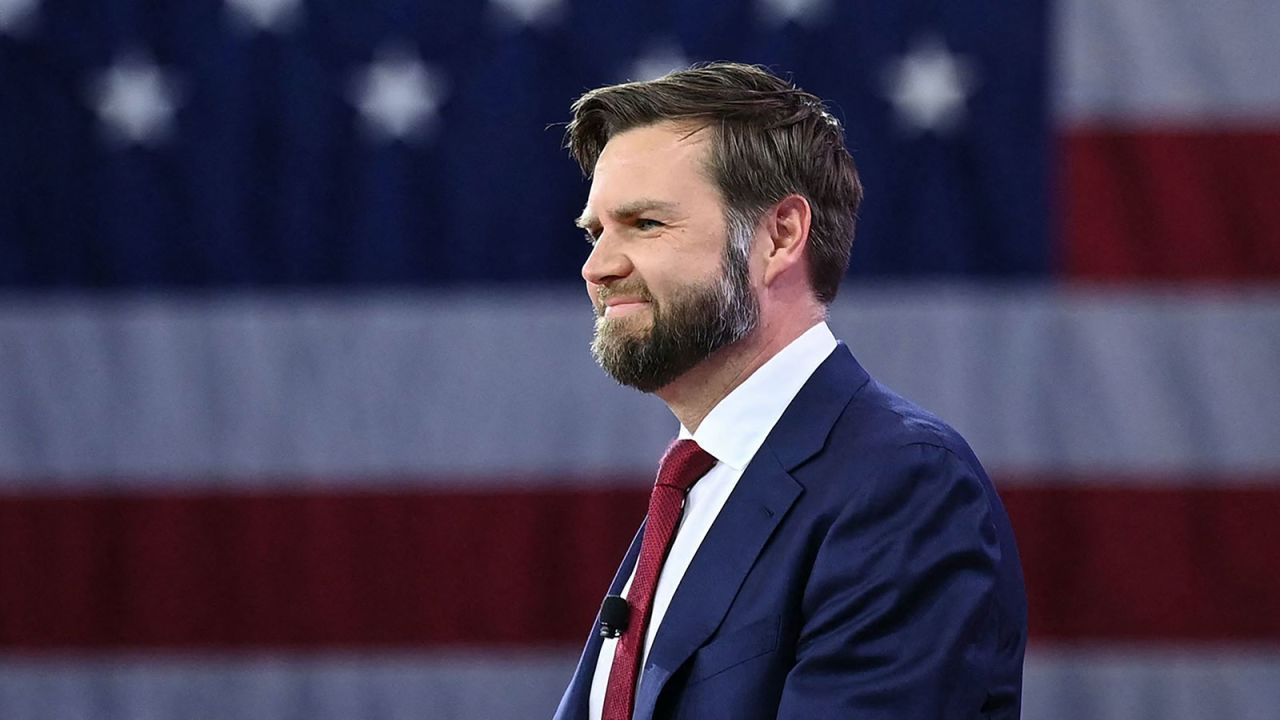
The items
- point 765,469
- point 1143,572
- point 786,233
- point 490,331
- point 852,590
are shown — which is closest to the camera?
point 852,590

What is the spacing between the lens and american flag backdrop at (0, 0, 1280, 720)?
2590 mm

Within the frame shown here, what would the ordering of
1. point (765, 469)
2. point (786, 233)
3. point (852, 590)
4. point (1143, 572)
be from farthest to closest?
point (1143, 572)
point (786, 233)
point (765, 469)
point (852, 590)

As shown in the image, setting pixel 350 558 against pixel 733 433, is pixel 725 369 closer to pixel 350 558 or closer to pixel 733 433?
pixel 733 433

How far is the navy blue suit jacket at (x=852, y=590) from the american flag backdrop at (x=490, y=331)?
1.53 meters

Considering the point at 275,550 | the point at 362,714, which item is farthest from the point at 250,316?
the point at 362,714

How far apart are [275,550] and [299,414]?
9.9 inches

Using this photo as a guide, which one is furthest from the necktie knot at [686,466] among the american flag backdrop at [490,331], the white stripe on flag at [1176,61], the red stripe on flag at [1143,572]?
the white stripe on flag at [1176,61]

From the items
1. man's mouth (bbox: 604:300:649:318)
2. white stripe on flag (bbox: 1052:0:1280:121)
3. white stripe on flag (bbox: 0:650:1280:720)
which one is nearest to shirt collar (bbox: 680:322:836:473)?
man's mouth (bbox: 604:300:649:318)

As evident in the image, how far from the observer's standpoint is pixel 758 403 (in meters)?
1.18

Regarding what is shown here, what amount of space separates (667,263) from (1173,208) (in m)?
1.73

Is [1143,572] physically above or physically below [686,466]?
below

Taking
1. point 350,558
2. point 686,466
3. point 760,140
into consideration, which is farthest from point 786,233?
point 350,558

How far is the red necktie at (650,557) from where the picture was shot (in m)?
1.12

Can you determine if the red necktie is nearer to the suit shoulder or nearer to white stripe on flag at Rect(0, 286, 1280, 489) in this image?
the suit shoulder
